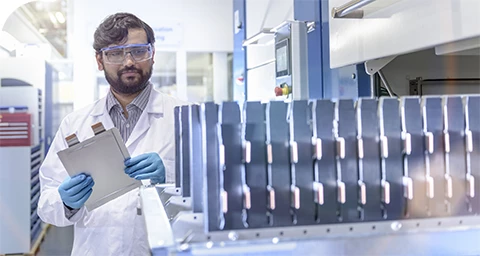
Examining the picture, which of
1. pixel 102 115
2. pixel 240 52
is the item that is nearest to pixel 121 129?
pixel 102 115

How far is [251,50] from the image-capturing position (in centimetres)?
310

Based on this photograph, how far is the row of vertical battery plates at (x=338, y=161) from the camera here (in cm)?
78

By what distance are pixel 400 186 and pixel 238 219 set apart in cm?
29

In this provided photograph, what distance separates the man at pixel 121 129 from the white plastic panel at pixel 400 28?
29.4 inches

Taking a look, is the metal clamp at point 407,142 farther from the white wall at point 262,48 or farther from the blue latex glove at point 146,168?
the white wall at point 262,48

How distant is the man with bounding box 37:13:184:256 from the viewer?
178 centimetres

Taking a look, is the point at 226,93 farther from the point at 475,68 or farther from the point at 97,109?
the point at 475,68

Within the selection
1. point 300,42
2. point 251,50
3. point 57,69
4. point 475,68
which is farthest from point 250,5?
point 57,69

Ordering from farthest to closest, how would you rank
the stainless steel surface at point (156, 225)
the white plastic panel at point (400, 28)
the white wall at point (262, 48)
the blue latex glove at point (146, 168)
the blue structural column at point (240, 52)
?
the blue structural column at point (240, 52)
the white wall at point (262, 48)
the blue latex glove at point (146, 168)
the white plastic panel at point (400, 28)
the stainless steel surface at point (156, 225)

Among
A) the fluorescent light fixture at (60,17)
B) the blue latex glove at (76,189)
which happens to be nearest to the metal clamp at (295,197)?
the blue latex glove at (76,189)

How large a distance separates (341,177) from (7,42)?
462cm

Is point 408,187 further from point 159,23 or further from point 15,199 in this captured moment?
point 159,23

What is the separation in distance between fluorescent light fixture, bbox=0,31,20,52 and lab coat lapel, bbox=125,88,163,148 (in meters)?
2.92

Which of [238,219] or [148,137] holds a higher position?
[148,137]
